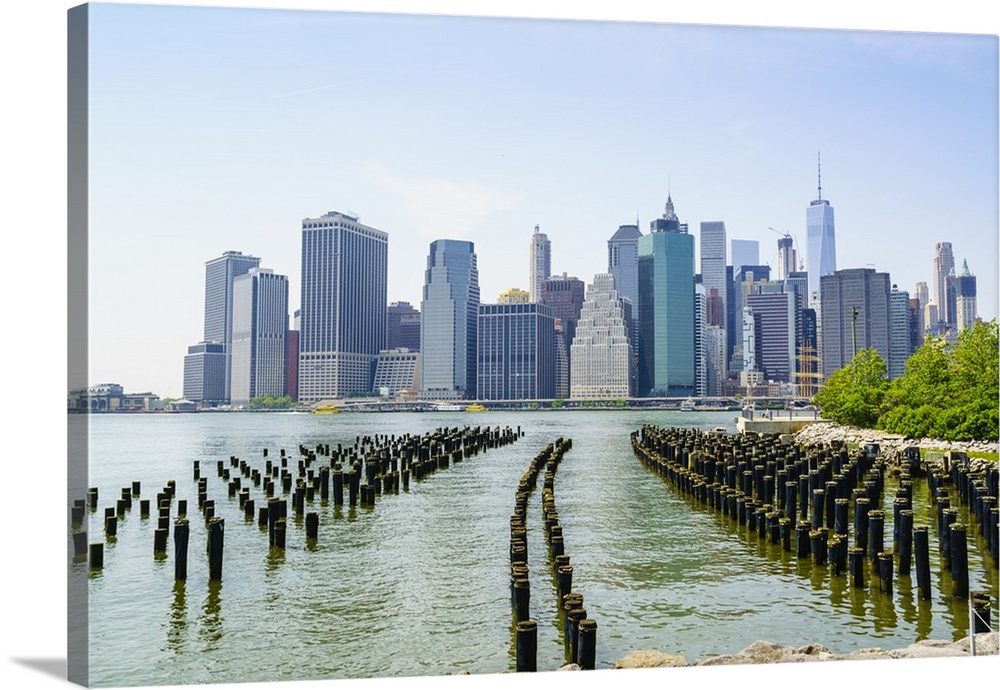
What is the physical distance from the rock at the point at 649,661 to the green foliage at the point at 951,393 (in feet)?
Result: 43.8

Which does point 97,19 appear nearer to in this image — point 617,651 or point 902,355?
point 617,651

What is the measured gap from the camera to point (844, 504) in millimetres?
13594

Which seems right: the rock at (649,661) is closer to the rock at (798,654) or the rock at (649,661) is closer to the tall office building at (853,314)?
the rock at (798,654)

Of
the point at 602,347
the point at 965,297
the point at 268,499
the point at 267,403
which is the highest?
the point at 602,347

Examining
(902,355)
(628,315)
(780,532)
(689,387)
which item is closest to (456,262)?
(628,315)

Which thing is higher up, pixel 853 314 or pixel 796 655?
pixel 853 314

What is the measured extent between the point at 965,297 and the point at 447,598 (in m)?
10.1

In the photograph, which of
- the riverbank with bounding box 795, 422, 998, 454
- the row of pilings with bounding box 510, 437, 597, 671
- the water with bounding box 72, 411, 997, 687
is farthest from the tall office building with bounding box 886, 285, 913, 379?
the row of pilings with bounding box 510, 437, 597, 671

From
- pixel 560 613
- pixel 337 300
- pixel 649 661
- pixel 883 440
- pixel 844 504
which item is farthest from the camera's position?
pixel 337 300

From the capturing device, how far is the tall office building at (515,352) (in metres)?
127

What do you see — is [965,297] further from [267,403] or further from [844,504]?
[267,403]

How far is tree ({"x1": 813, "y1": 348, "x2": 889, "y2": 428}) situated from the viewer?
111 ft

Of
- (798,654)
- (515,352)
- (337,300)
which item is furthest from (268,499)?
(515,352)

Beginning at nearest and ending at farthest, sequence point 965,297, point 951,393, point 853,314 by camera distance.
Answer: point 965,297, point 951,393, point 853,314
